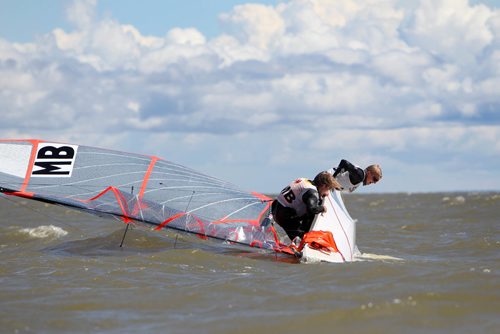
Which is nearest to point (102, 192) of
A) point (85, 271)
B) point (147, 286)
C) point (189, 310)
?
point (85, 271)

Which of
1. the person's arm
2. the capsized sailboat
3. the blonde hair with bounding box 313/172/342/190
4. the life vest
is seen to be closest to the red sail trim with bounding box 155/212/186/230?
the capsized sailboat

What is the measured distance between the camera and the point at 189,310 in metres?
6.05

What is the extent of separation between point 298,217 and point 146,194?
6.38 ft

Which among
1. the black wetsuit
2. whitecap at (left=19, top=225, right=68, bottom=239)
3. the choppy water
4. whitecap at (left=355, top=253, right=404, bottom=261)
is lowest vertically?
the choppy water

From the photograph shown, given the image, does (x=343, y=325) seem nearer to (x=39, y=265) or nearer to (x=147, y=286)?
(x=147, y=286)

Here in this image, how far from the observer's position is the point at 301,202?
924cm

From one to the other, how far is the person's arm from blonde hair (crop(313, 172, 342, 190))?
8.0 inches

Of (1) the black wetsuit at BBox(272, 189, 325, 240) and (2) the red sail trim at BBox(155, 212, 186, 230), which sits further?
(2) the red sail trim at BBox(155, 212, 186, 230)

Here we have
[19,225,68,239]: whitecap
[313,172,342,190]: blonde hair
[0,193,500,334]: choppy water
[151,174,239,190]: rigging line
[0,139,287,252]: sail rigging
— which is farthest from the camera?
[19,225,68,239]: whitecap

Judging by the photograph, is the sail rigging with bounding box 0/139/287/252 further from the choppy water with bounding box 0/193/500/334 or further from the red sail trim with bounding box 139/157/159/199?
the choppy water with bounding box 0/193/500/334

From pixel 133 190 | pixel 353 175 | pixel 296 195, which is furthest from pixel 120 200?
pixel 353 175

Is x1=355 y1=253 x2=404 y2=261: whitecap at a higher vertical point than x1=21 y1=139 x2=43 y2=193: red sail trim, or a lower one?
lower

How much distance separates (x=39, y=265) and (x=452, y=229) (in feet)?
28.2

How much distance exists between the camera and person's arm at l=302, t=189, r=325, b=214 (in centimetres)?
887
